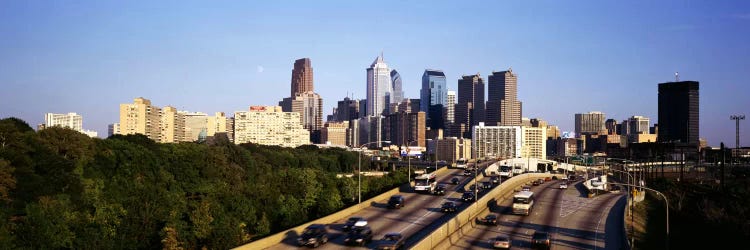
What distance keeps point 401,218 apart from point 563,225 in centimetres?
1513

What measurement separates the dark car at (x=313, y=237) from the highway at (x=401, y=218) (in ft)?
1.47

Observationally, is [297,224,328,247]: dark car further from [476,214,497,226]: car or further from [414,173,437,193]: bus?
[414,173,437,193]: bus

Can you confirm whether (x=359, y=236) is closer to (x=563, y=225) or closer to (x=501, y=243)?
(x=501, y=243)

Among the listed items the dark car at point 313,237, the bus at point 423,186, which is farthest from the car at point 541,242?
the bus at point 423,186

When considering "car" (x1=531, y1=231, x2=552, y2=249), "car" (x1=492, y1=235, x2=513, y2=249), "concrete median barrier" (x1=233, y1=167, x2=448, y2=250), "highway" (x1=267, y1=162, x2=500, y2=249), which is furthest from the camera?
"highway" (x1=267, y1=162, x2=500, y2=249)

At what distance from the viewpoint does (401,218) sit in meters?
65.3

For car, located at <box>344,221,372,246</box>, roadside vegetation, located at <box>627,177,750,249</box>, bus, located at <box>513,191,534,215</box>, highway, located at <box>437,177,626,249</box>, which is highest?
bus, located at <box>513,191,534,215</box>

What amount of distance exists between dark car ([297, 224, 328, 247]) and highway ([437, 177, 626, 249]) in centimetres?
886

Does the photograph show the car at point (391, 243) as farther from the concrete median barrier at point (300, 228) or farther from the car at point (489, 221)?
the car at point (489, 221)

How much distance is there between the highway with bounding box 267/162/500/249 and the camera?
52.6m

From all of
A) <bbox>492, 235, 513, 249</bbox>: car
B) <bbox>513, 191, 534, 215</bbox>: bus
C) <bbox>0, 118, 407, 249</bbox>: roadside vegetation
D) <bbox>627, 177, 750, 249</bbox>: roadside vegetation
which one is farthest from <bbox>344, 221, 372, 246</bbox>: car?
<bbox>627, 177, 750, 249</bbox>: roadside vegetation

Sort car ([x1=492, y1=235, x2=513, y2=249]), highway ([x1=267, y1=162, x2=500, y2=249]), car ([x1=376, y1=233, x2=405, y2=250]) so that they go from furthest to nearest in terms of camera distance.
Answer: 1. highway ([x1=267, y1=162, x2=500, y2=249])
2. car ([x1=492, y1=235, x2=513, y2=249])
3. car ([x1=376, y1=233, x2=405, y2=250])

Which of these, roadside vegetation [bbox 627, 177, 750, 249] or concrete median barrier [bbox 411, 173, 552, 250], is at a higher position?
concrete median barrier [bbox 411, 173, 552, 250]

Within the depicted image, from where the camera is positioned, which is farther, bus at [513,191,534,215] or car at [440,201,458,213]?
car at [440,201,458,213]
